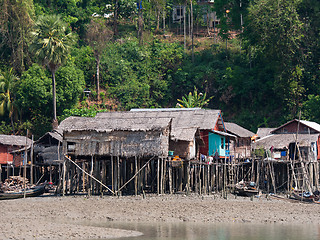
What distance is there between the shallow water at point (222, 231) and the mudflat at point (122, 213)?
3.03 ft

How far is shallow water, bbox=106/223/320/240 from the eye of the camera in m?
22.1

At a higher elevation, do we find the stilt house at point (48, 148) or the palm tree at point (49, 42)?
the palm tree at point (49, 42)

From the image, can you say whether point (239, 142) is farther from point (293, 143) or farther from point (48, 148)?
point (48, 148)

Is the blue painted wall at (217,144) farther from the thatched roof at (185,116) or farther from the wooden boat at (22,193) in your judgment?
the wooden boat at (22,193)

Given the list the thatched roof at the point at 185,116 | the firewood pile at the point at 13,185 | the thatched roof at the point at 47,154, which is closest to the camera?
the firewood pile at the point at 13,185

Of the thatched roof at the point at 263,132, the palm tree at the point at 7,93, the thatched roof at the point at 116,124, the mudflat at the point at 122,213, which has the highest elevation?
the palm tree at the point at 7,93

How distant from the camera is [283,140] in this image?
41438 millimetres

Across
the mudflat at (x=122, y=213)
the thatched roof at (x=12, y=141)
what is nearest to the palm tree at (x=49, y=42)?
the thatched roof at (x=12, y=141)

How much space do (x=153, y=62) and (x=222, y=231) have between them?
135ft

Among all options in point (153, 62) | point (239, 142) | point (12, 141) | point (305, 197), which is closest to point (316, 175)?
point (305, 197)

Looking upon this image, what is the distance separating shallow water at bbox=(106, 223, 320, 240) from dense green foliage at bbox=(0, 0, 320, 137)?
84.5 feet

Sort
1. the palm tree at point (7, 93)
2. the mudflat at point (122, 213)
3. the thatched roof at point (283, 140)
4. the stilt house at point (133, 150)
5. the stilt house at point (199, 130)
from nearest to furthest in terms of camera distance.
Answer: the mudflat at point (122, 213) → the stilt house at point (133, 150) → the stilt house at point (199, 130) → the thatched roof at point (283, 140) → the palm tree at point (7, 93)

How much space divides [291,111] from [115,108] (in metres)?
17.5

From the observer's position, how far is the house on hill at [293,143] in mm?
40188
